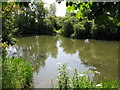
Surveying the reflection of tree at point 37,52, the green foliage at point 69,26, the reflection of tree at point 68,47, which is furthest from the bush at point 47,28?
the reflection of tree at point 37,52

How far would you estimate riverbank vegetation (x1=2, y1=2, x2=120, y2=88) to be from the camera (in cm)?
154

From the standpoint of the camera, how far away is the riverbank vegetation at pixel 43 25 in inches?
60.5

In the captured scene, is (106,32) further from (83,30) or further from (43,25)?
(43,25)

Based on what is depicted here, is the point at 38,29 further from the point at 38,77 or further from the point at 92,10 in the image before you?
the point at 92,10

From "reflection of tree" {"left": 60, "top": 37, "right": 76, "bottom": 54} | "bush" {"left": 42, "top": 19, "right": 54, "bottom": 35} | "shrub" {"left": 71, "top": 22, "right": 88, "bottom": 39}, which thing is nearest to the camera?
"reflection of tree" {"left": 60, "top": 37, "right": 76, "bottom": 54}

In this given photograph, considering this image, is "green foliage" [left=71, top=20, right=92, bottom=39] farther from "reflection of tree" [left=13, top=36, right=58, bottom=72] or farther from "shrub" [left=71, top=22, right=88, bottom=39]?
"reflection of tree" [left=13, top=36, right=58, bottom=72]

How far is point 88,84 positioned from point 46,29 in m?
22.0

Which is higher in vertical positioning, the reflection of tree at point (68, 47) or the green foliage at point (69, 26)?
the green foliage at point (69, 26)

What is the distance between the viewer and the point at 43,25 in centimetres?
2472

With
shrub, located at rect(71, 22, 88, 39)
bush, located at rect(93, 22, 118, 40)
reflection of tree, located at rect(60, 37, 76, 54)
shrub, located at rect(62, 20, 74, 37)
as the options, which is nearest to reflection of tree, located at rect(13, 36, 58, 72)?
reflection of tree, located at rect(60, 37, 76, 54)

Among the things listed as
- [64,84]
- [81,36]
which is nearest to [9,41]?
[64,84]

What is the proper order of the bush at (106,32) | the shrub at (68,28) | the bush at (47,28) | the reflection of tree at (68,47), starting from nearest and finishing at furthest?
1. the reflection of tree at (68,47)
2. the bush at (106,32)
3. the shrub at (68,28)
4. the bush at (47,28)

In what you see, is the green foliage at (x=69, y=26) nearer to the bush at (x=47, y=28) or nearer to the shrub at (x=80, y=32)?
the shrub at (x=80, y=32)

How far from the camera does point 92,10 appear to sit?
1539 millimetres
